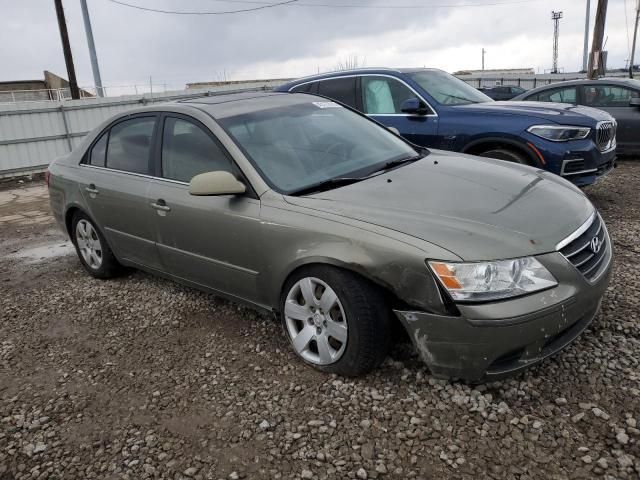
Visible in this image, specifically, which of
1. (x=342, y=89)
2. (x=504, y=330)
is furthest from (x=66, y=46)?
(x=504, y=330)

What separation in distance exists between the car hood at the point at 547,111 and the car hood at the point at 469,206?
2273 millimetres

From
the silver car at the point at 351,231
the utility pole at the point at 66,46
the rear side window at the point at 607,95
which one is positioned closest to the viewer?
the silver car at the point at 351,231

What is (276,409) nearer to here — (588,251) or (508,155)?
(588,251)

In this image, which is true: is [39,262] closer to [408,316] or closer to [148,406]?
[148,406]

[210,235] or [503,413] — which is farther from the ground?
[210,235]

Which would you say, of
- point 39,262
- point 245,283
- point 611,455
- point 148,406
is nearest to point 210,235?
point 245,283

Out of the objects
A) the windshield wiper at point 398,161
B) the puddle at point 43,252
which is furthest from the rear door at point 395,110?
the puddle at point 43,252

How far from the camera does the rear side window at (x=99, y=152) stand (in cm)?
453

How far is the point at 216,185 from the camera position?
10.1 ft

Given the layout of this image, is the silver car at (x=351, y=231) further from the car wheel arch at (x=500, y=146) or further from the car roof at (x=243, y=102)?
the car wheel arch at (x=500, y=146)

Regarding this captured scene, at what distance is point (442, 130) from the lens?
232 inches

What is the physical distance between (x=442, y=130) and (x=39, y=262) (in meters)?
4.64

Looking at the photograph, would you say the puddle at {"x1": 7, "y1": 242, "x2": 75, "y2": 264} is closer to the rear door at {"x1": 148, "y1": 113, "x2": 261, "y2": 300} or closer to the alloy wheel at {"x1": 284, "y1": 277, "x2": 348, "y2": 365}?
the rear door at {"x1": 148, "y1": 113, "x2": 261, "y2": 300}

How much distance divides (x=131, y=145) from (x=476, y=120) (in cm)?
356
